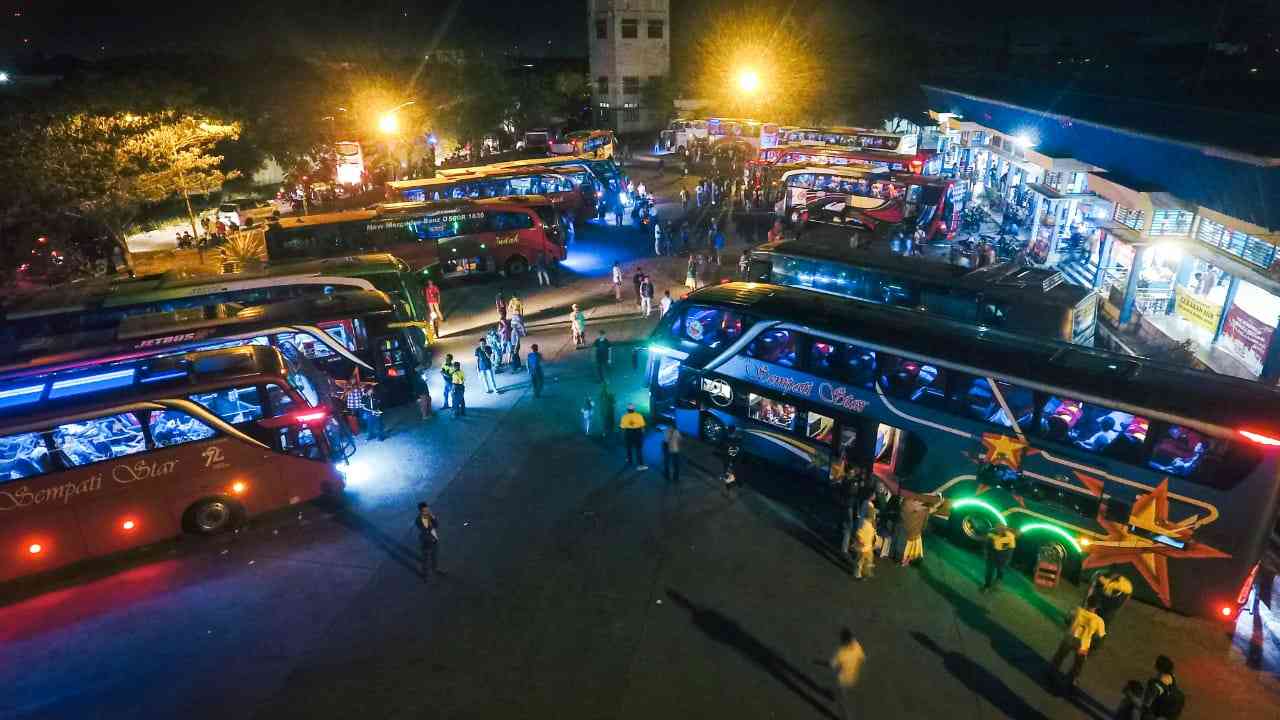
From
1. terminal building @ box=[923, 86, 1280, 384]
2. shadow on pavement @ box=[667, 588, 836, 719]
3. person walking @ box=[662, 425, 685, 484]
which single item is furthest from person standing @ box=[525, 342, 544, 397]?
terminal building @ box=[923, 86, 1280, 384]

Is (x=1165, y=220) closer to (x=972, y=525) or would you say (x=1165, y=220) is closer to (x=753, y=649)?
A: (x=972, y=525)

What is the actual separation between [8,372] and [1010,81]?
42096 mm

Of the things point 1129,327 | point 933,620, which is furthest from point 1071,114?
point 933,620

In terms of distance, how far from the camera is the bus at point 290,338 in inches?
469

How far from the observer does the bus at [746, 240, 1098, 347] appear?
14.5m

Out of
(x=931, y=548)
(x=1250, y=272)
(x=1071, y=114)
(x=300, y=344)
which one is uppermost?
(x=1071, y=114)

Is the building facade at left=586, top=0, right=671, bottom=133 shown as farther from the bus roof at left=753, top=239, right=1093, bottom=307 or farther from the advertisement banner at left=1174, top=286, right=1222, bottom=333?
the advertisement banner at left=1174, top=286, right=1222, bottom=333

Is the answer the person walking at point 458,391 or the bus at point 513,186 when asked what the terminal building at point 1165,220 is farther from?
the bus at point 513,186

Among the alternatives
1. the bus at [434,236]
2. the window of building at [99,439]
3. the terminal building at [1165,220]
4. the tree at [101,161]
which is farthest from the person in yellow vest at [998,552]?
the tree at [101,161]

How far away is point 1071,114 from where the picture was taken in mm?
21531

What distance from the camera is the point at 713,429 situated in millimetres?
13062

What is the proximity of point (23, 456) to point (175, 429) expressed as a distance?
180 centimetres

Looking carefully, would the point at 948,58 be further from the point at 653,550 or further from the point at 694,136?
the point at 653,550

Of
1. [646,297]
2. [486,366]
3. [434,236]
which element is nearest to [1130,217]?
[646,297]
